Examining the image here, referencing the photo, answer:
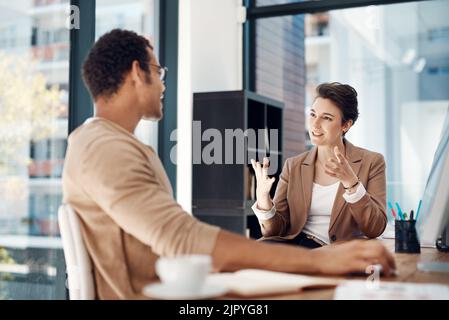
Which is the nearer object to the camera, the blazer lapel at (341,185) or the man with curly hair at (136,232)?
the man with curly hair at (136,232)

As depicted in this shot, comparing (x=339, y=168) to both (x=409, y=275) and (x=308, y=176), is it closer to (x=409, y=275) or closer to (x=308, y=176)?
(x=308, y=176)

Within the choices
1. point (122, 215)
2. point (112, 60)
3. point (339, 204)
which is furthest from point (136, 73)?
point (339, 204)

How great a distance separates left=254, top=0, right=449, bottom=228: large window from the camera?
13.1 ft

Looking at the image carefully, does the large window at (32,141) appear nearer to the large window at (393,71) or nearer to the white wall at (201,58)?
the white wall at (201,58)

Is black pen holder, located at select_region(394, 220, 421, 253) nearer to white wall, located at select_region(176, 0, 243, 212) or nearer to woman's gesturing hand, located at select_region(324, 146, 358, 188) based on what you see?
woman's gesturing hand, located at select_region(324, 146, 358, 188)

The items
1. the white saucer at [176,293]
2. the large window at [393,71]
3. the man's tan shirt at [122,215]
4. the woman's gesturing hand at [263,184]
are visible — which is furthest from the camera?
the large window at [393,71]

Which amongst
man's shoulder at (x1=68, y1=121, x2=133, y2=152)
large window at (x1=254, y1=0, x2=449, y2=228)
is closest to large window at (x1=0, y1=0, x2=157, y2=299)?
man's shoulder at (x1=68, y1=121, x2=133, y2=152)

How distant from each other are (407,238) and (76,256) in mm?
936

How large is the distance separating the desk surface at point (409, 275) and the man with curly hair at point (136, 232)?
73 mm

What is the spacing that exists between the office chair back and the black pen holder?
906 mm

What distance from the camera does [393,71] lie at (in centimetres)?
410

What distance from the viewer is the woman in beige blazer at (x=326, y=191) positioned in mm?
1874

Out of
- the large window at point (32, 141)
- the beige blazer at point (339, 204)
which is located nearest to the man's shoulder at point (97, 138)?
the beige blazer at point (339, 204)
